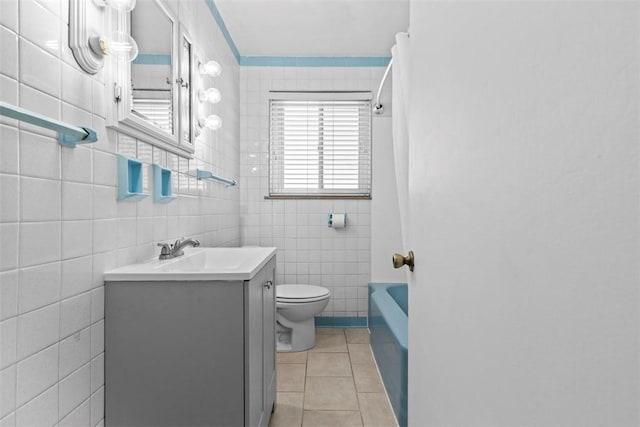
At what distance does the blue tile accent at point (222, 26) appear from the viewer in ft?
7.55

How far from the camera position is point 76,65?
1.03 m

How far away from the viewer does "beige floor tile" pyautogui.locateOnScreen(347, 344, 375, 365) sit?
97.0 inches

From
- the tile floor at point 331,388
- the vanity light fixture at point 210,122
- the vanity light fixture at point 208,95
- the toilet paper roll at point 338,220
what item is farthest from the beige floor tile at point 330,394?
the vanity light fixture at point 208,95

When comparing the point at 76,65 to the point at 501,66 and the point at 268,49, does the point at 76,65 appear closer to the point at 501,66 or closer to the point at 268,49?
the point at 501,66

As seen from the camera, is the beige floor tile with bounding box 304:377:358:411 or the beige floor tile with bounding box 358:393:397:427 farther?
the beige floor tile with bounding box 304:377:358:411

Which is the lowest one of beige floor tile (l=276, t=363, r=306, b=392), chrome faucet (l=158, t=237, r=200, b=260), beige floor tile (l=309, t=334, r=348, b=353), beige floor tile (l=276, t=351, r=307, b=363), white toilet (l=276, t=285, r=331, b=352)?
beige floor tile (l=276, t=363, r=306, b=392)

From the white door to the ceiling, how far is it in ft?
6.10

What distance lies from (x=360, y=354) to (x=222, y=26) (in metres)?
2.53

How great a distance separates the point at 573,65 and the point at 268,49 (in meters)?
2.94

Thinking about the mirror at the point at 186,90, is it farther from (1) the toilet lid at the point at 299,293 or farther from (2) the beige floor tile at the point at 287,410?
(2) the beige floor tile at the point at 287,410


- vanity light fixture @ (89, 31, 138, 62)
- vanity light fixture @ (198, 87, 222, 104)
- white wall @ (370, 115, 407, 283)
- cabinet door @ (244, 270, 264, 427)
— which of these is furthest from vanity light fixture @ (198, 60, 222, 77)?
white wall @ (370, 115, 407, 283)

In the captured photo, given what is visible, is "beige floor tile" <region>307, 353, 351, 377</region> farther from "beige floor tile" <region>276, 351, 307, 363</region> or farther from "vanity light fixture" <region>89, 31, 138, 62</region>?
"vanity light fixture" <region>89, 31, 138, 62</region>

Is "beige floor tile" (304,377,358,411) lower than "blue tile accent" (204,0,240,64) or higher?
lower

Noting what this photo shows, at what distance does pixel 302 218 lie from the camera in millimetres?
3127
